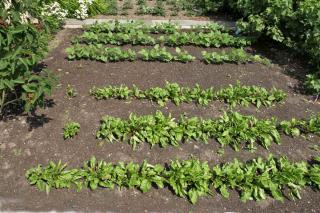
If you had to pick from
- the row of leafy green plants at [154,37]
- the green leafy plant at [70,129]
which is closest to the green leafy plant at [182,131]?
the green leafy plant at [70,129]

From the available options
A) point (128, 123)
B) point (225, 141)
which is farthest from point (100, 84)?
point (225, 141)

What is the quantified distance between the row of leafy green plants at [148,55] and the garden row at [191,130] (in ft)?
5.98

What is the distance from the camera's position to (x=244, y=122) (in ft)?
16.4

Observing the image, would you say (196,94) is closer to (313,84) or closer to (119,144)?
(119,144)

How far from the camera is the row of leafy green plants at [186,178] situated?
407 cm

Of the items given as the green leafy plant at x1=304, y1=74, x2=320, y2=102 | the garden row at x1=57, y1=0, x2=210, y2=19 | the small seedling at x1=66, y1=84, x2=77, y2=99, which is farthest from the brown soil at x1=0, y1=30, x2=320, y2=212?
the garden row at x1=57, y1=0, x2=210, y2=19

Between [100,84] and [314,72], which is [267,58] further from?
[100,84]

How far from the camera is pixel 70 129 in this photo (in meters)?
4.74

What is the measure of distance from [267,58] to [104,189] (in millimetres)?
4688

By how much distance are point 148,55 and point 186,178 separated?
125 inches

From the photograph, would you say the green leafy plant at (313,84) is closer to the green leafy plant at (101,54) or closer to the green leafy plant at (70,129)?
the green leafy plant at (101,54)

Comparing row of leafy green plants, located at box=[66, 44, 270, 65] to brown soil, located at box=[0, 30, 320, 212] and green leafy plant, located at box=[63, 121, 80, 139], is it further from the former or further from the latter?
green leafy plant, located at box=[63, 121, 80, 139]

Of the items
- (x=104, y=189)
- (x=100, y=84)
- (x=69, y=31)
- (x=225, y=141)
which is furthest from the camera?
(x=69, y=31)

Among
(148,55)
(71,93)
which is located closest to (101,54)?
(148,55)
